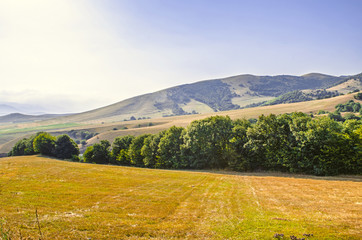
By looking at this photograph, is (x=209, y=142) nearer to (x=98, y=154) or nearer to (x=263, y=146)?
(x=263, y=146)

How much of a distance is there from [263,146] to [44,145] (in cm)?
9182

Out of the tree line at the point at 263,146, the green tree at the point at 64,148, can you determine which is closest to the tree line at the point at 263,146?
the tree line at the point at 263,146

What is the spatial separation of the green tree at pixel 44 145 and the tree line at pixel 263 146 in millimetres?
38019

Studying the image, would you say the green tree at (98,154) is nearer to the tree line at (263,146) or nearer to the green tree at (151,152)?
the tree line at (263,146)

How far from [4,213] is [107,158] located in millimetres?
80575

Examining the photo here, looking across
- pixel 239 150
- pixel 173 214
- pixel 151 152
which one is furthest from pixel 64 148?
pixel 173 214

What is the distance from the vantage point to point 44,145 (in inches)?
3565

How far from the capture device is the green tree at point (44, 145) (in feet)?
297

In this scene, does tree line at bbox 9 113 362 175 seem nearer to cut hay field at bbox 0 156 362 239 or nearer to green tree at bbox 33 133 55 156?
cut hay field at bbox 0 156 362 239

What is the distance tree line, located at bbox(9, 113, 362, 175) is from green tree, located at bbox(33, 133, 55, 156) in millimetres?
38019

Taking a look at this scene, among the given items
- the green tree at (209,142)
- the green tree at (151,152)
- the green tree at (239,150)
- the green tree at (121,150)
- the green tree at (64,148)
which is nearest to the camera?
the green tree at (239,150)

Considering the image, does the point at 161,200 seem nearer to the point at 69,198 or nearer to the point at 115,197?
the point at 115,197

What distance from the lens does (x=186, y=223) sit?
1766 centimetres

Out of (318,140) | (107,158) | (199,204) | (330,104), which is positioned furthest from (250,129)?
(330,104)
